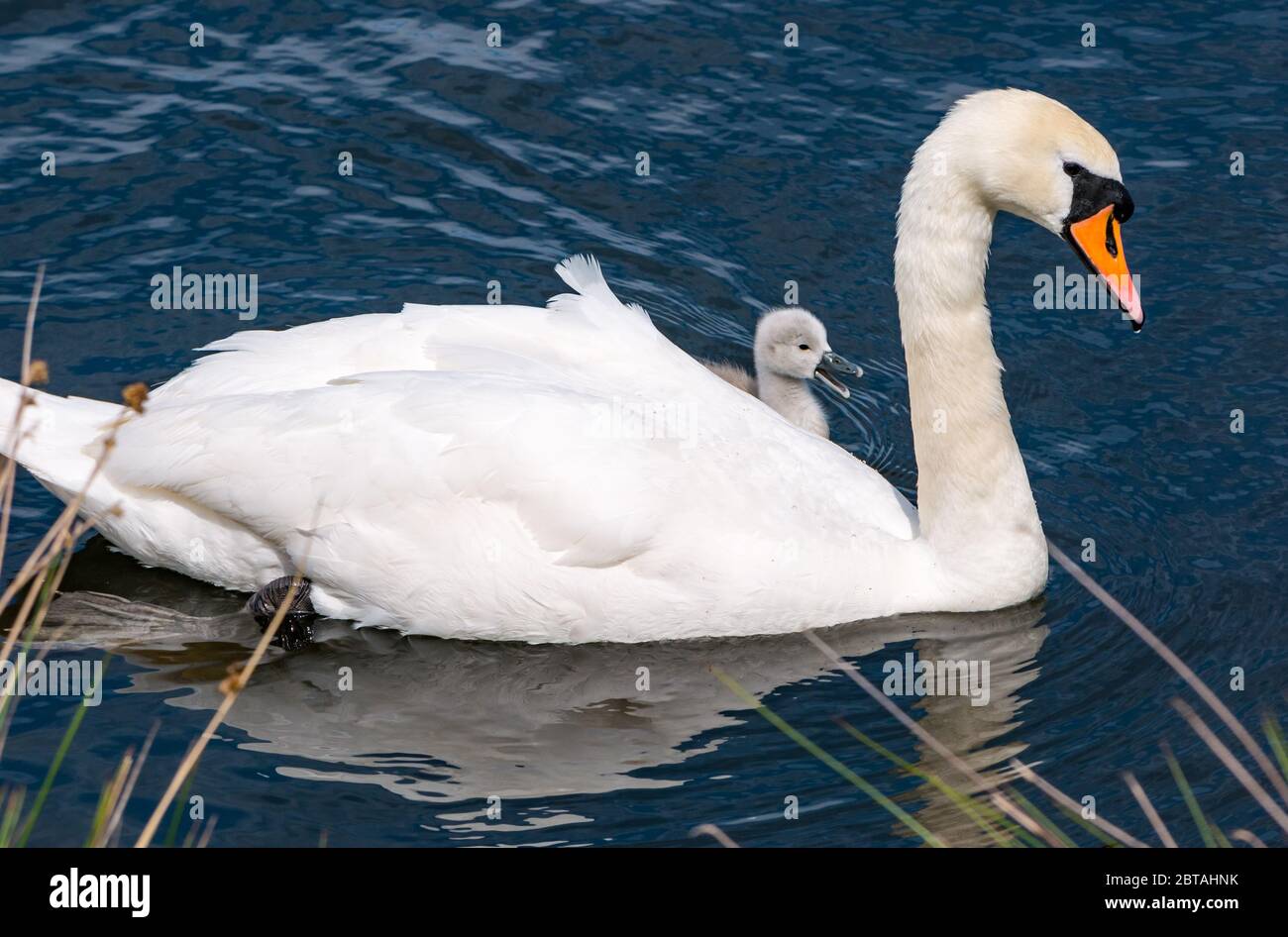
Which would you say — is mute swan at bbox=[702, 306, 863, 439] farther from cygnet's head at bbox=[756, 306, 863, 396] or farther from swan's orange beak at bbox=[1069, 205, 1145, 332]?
swan's orange beak at bbox=[1069, 205, 1145, 332]

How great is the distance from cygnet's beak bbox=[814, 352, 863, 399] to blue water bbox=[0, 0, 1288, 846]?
31 centimetres

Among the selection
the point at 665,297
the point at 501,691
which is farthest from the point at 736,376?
the point at 501,691

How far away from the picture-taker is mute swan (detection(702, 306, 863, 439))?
32.5 ft

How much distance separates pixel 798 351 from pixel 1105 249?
7.98ft

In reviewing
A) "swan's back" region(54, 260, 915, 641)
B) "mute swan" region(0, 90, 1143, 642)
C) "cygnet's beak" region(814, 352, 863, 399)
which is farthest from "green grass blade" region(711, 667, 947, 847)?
"cygnet's beak" region(814, 352, 863, 399)

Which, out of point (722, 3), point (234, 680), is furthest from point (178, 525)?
point (722, 3)

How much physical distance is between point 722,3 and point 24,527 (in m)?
6.77

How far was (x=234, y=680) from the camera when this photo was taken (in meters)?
4.68

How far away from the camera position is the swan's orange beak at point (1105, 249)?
25.4 feet

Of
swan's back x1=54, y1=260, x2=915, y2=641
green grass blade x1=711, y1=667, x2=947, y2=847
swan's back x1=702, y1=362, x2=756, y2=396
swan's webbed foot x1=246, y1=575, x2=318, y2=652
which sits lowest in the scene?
green grass blade x1=711, y1=667, x2=947, y2=847

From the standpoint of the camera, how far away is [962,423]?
8.29 meters

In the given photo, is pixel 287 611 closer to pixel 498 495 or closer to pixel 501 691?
pixel 501 691

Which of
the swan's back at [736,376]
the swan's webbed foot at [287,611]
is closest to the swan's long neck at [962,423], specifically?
the swan's back at [736,376]

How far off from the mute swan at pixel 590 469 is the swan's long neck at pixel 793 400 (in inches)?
59.7
